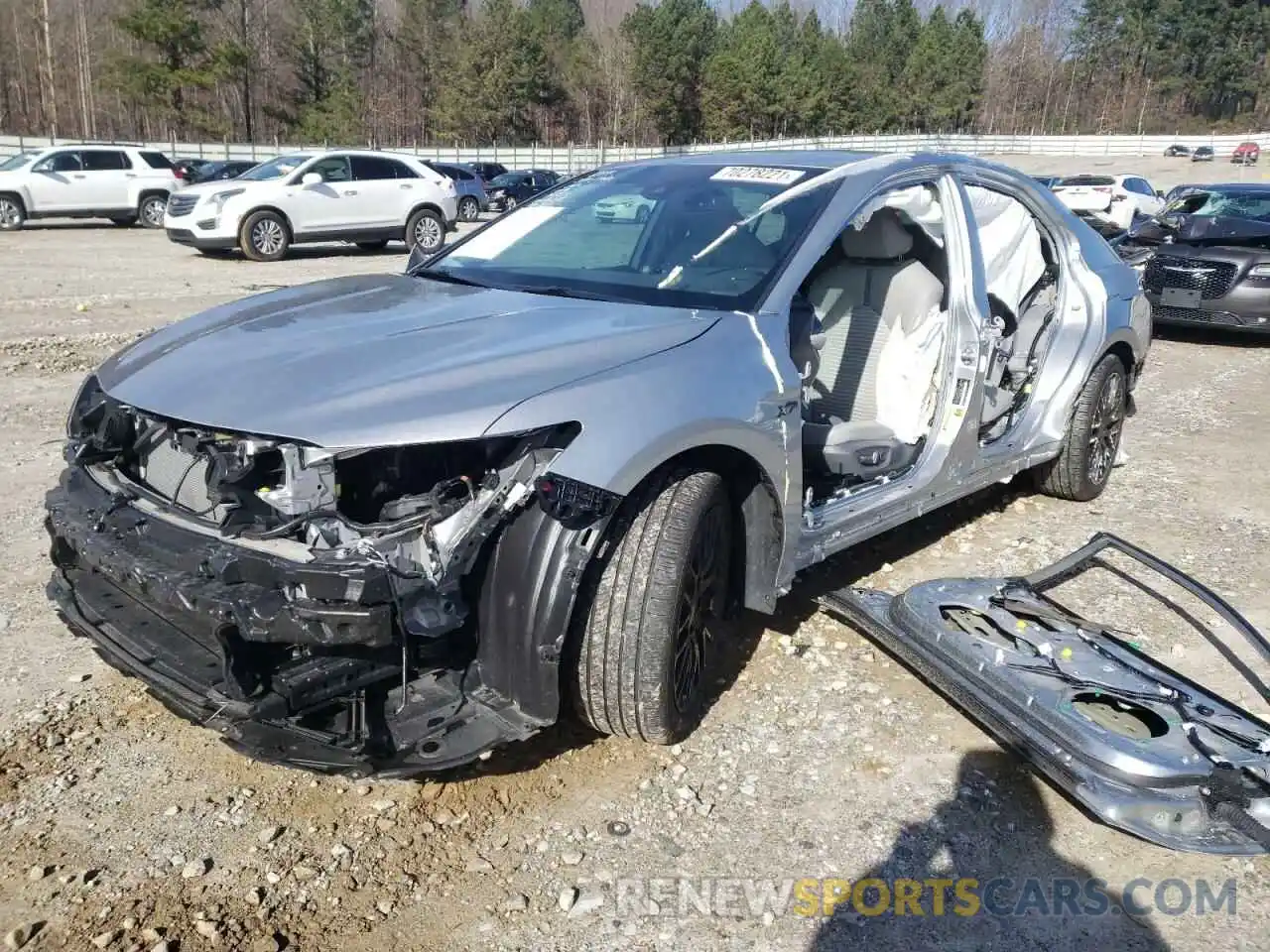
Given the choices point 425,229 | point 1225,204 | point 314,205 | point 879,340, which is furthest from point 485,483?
point 425,229

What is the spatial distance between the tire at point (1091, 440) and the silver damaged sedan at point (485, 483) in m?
1.40

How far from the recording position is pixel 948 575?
430 cm

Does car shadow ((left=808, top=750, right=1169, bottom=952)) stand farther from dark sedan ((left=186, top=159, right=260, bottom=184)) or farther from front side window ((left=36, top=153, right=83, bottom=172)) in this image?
dark sedan ((left=186, top=159, right=260, bottom=184))

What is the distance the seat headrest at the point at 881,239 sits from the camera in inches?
158

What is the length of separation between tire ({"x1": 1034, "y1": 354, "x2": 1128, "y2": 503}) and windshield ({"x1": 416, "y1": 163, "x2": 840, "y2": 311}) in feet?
7.39

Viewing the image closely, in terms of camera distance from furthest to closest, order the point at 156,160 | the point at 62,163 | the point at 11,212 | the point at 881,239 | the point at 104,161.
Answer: the point at 156,160, the point at 104,161, the point at 62,163, the point at 11,212, the point at 881,239

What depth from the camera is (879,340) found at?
13.5ft

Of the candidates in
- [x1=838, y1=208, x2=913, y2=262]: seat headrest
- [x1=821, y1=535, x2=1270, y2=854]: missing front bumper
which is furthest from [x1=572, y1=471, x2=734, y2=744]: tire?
[x1=838, y1=208, x2=913, y2=262]: seat headrest

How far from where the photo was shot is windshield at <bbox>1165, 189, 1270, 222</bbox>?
1079cm

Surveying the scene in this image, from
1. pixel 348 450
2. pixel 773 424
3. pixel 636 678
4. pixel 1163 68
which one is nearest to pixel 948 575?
pixel 773 424

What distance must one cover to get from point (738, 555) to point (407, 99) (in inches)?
3155

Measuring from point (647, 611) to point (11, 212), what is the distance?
22.1 m

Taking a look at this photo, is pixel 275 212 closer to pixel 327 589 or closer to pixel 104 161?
pixel 104 161

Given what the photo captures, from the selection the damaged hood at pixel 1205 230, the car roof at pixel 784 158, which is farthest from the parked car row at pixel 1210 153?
the car roof at pixel 784 158
